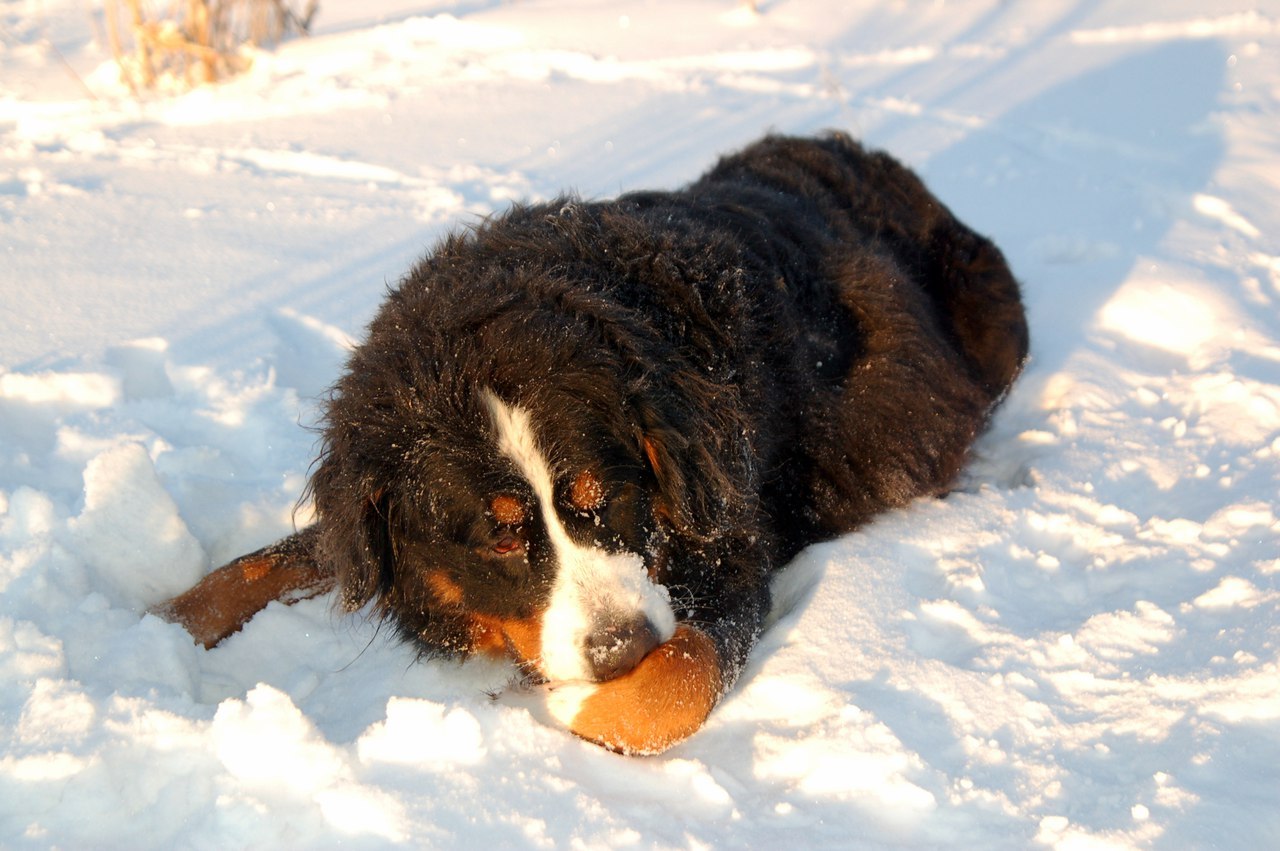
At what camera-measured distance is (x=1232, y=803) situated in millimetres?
2297

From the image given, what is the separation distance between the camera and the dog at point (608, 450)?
2723 millimetres

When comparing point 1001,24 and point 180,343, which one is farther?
point 1001,24

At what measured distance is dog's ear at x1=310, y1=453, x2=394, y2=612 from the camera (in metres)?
2.89

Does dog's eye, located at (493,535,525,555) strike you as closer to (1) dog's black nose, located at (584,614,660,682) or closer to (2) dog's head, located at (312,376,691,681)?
(2) dog's head, located at (312,376,691,681)

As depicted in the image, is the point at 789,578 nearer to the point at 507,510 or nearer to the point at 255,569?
the point at 507,510

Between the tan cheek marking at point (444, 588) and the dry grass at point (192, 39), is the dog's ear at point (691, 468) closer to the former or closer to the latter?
the tan cheek marking at point (444, 588)

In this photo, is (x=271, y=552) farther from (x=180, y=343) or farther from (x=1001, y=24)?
(x=1001, y=24)

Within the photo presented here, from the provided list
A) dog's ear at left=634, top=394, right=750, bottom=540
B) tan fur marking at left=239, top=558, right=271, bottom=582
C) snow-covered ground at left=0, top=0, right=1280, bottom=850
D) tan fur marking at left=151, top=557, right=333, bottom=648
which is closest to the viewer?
snow-covered ground at left=0, top=0, right=1280, bottom=850

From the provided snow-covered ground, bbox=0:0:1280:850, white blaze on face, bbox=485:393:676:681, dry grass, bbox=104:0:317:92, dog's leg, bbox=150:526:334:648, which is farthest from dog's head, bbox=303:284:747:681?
dry grass, bbox=104:0:317:92

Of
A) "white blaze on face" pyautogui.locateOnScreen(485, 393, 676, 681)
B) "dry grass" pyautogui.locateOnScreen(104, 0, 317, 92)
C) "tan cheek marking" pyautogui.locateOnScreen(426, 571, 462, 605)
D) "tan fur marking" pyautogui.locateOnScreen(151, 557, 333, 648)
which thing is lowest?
"tan fur marking" pyautogui.locateOnScreen(151, 557, 333, 648)

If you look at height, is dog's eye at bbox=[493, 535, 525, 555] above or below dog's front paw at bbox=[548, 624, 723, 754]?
above

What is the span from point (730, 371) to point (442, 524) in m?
0.96

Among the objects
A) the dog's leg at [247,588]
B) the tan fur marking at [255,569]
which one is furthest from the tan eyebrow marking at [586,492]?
the tan fur marking at [255,569]

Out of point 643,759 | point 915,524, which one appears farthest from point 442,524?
point 915,524
